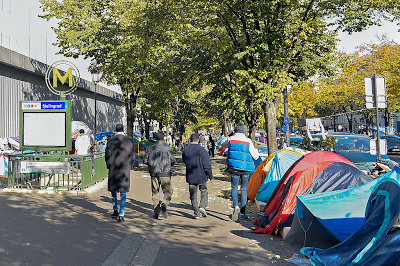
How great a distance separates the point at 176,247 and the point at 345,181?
130 inches

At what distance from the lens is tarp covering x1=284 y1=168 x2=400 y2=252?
5785mm

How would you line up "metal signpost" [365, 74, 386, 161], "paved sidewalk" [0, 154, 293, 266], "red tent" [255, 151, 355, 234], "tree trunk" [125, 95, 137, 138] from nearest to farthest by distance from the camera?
"paved sidewalk" [0, 154, 293, 266], "red tent" [255, 151, 355, 234], "metal signpost" [365, 74, 386, 161], "tree trunk" [125, 95, 137, 138]

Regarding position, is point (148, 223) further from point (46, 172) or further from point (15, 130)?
point (15, 130)

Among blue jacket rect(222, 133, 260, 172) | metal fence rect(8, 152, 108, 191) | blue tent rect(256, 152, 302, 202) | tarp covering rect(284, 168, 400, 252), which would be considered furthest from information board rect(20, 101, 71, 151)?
tarp covering rect(284, 168, 400, 252)

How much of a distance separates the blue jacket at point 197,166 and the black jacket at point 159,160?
400 millimetres

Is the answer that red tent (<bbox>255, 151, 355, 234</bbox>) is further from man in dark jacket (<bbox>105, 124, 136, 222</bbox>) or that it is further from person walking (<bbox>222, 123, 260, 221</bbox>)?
man in dark jacket (<bbox>105, 124, 136, 222</bbox>)

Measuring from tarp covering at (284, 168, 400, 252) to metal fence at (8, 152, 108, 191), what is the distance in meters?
7.13

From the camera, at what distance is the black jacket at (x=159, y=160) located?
842 centimetres

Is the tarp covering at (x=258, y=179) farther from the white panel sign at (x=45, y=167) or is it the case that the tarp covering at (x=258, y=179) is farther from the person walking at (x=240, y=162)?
the white panel sign at (x=45, y=167)

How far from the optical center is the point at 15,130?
837 inches

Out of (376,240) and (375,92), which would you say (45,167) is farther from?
(375,92)

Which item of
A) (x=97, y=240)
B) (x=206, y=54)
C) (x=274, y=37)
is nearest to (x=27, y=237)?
(x=97, y=240)

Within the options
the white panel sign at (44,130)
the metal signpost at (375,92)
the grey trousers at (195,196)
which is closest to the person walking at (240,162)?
the grey trousers at (195,196)

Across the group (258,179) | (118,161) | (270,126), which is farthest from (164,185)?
(270,126)
